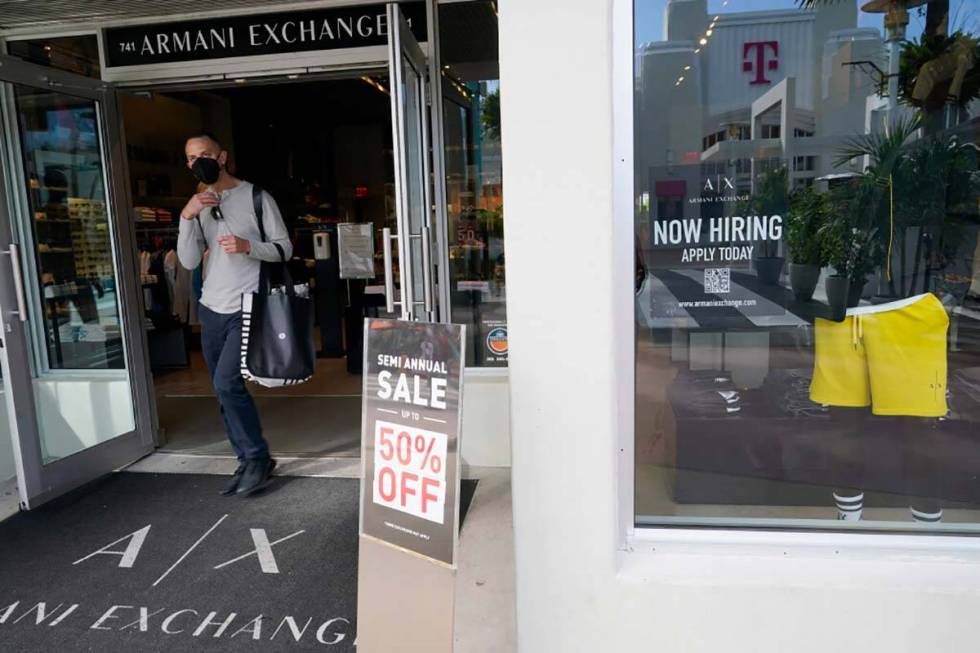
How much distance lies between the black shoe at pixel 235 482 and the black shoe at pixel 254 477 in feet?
0.10

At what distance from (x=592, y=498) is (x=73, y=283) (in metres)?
3.49

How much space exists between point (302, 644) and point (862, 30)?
307 cm

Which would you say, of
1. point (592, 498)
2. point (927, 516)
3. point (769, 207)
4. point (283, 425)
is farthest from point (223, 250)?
point (927, 516)

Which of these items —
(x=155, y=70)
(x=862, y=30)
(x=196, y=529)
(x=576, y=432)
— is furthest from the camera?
(x=155, y=70)

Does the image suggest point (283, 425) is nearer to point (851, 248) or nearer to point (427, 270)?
point (427, 270)

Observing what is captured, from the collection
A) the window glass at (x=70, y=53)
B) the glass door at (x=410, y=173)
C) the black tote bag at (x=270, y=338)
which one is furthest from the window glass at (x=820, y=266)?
the window glass at (x=70, y=53)

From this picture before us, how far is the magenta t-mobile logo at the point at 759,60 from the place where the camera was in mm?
2320

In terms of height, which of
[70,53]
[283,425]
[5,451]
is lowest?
[283,425]

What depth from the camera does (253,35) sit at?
3.75 meters

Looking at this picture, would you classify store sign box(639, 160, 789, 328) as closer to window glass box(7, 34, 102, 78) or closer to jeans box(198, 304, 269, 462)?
jeans box(198, 304, 269, 462)

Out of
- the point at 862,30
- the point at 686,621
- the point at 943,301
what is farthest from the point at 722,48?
the point at 686,621

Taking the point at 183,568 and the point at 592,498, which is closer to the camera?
the point at 592,498

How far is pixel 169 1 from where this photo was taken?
3523mm

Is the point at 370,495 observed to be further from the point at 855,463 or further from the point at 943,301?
the point at 943,301
